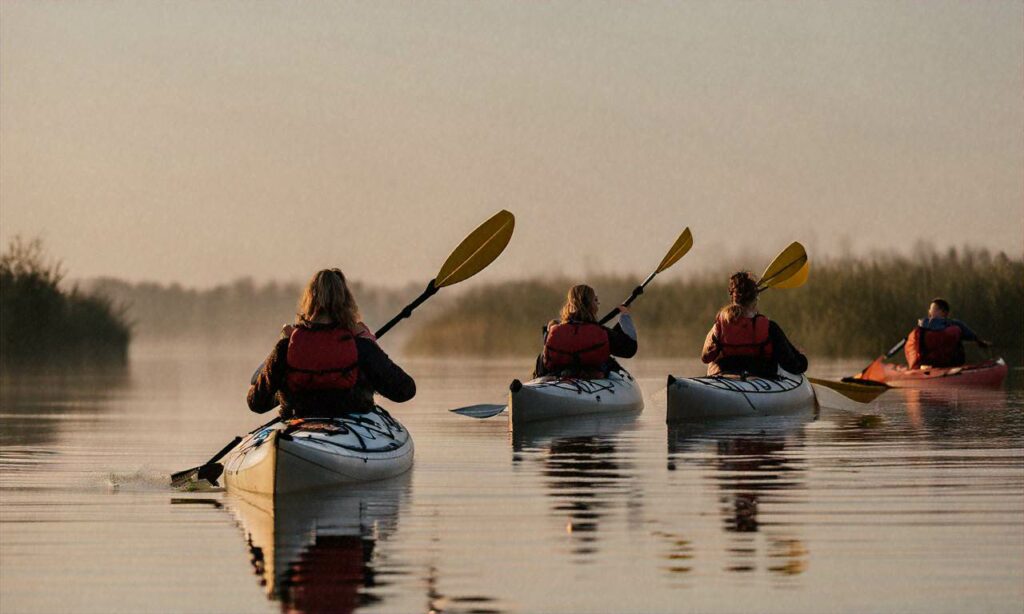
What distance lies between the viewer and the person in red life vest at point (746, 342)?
48.6ft

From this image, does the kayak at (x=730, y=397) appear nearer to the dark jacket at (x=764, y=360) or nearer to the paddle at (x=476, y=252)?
the dark jacket at (x=764, y=360)

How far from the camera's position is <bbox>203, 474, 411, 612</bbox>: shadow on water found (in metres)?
6.15

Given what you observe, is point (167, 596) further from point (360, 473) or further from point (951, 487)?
point (951, 487)

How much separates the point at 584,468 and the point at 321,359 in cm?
201

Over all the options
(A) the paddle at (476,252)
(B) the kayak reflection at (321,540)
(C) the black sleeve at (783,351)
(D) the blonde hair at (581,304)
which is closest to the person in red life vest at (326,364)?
(B) the kayak reflection at (321,540)

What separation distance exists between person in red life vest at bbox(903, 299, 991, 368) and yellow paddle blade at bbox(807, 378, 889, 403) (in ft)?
15.5

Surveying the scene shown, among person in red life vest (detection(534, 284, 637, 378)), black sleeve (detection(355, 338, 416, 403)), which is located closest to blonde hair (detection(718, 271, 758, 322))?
person in red life vest (detection(534, 284, 637, 378))

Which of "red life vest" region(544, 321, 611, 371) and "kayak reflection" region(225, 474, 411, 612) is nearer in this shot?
"kayak reflection" region(225, 474, 411, 612)

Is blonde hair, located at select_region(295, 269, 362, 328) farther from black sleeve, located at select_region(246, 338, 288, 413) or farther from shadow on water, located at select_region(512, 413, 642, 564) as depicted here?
shadow on water, located at select_region(512, 413, 642, 564)

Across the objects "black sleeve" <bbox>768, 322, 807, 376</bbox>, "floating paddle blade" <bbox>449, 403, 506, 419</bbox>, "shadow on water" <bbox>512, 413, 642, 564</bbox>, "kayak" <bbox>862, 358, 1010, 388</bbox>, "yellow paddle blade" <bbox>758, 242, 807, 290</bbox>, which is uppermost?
"yellow paddle blade" <bbox>758, 242, 807, 290</bbox>

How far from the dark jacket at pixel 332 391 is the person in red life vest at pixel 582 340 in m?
5.12

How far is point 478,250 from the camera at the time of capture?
44.4 feet

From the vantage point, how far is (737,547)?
711 cm

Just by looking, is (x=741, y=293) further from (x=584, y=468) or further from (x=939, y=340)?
(x=939, y=340)
